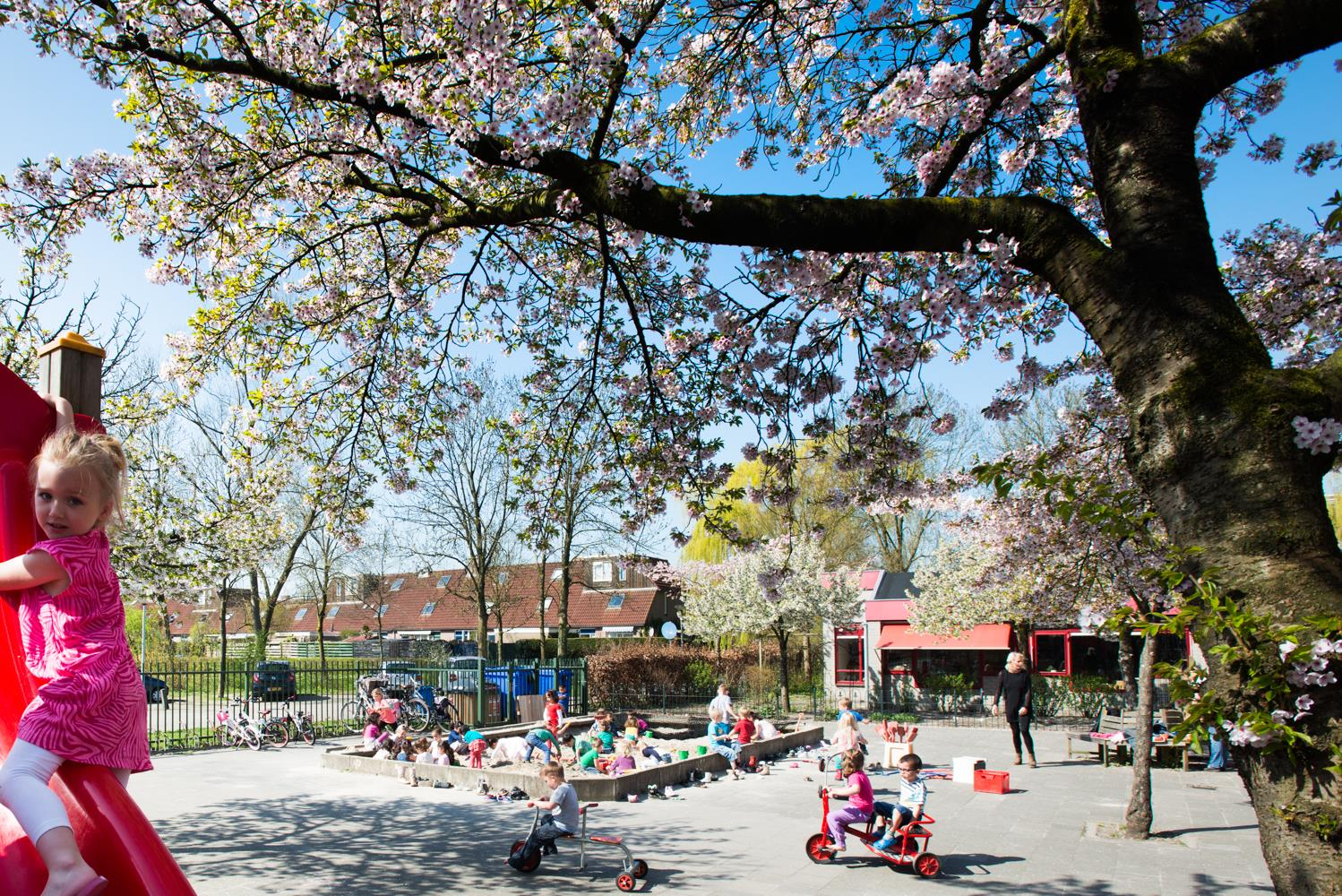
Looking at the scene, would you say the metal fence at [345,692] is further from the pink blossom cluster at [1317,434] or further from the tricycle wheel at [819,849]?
the pink blossom cluster at [1317,434]

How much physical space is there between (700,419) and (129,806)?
205 inches

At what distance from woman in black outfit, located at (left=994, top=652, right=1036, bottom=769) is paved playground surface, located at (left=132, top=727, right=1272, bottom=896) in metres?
0.89

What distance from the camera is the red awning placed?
86.5ft

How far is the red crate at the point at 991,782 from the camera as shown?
13430 millimetres

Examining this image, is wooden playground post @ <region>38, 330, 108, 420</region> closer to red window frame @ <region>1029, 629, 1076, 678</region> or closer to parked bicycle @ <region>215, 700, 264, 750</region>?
parked bicycle @ <region>215, 700, 264, 750</region>

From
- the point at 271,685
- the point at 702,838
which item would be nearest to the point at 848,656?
the point at 271,685

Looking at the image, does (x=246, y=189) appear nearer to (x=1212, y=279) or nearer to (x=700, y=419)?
(x=700, y=419)

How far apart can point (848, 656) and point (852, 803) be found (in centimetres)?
2082

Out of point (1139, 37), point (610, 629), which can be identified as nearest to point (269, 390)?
point (1139, 37)

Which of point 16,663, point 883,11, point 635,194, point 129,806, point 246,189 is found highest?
point 883,11

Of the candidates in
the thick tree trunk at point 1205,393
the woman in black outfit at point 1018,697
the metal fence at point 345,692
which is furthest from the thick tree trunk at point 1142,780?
the metal fence at point 345,692

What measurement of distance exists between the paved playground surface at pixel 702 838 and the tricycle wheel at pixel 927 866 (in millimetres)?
127

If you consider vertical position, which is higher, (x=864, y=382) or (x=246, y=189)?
(x=246, y=189)

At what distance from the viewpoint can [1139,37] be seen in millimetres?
3736
